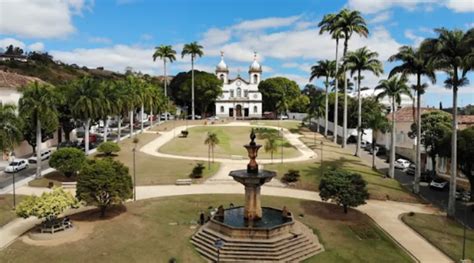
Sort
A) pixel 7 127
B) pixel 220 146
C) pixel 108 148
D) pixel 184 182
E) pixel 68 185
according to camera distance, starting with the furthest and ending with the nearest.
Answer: pixel 220 146 → pixel 108 148 → pixel 184 182 → pixel 68 185 → pixel 7 127

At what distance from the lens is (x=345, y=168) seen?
50750 millimetres

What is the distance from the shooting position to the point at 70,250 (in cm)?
2486

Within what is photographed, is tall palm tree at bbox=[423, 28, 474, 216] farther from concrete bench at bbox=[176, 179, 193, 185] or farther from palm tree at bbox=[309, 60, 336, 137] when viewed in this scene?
palm tree at bbox=[309, 60, 336, 137]

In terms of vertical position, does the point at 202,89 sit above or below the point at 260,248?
above

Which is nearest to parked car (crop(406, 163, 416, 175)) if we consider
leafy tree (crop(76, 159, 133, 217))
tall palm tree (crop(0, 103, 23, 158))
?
leafy tree (crop(76, 159, 133, 217))

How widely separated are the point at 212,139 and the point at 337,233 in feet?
85.4

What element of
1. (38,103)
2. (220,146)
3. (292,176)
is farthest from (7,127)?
(220,146)

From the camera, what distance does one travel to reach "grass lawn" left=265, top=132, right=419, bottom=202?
41.8 meters

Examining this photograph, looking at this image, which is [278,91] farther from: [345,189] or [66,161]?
[345,189]

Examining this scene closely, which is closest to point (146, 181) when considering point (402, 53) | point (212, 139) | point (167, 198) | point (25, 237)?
point (167, 198)

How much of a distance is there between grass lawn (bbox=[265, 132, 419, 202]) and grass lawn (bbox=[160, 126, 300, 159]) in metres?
6.29

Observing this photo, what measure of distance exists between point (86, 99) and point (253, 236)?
3441 centimetres

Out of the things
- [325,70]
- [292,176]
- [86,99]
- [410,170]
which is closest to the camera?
[292,176]

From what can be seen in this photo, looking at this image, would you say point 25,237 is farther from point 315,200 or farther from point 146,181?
point 315,200
